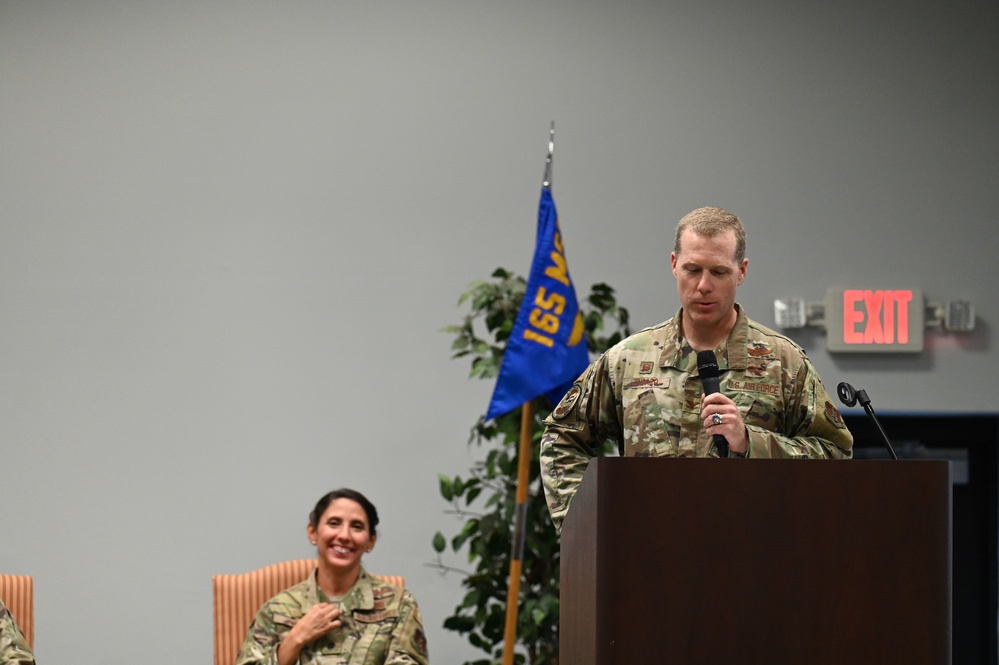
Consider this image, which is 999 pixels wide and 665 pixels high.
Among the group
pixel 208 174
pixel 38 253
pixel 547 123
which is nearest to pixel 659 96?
pixel 547 123

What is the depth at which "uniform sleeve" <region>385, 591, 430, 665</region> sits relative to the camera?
3639mm

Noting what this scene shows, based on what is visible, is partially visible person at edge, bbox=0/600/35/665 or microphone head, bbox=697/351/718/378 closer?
microphone head, bbox=697/351/718/378

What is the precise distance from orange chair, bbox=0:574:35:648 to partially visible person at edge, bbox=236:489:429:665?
800 mm

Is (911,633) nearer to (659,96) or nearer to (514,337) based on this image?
(514,337)

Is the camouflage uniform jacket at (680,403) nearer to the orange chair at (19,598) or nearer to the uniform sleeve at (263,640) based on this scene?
the uniform sleeve at (263,640)

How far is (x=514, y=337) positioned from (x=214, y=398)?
1538 millimetres

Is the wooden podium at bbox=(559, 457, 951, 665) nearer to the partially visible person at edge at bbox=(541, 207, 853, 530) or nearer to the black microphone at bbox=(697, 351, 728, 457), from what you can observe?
the black microphone at bbox=(697, 351, 728, 457)

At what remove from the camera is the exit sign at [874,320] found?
5098 mm

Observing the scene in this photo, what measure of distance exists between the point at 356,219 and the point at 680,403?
10.2ft

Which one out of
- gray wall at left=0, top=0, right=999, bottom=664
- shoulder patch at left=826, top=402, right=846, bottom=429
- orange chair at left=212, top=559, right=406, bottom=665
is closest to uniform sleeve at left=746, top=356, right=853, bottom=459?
shoulder patch at left=826, top=402, right=846, bottom=429

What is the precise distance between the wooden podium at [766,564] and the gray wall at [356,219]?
3434 millimetres

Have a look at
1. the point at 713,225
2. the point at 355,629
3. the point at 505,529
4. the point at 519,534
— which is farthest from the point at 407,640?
the point at 713,225

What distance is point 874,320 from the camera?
16.8 ft

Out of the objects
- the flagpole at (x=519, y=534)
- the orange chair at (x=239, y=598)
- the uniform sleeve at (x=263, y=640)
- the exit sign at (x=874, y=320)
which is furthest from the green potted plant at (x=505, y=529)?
the exit sign at (x=874, y=320)
